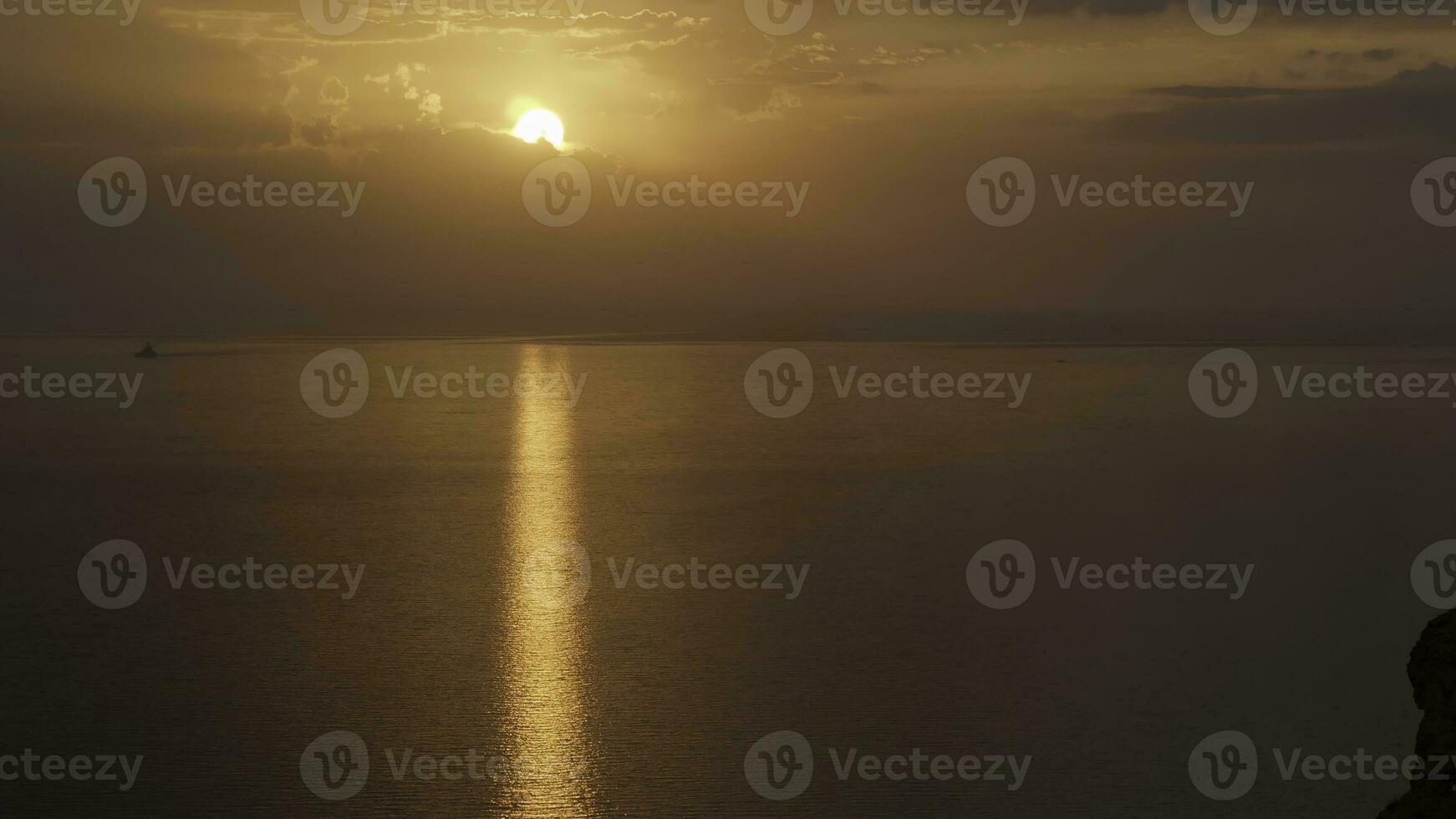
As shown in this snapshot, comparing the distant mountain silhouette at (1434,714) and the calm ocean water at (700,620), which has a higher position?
the calm ocean water at (700,620)

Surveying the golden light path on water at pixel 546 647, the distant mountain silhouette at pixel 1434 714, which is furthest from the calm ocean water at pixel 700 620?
the distant mountain silhouette at pixel 1434 714

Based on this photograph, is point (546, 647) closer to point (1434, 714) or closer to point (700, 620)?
point (700, 620)

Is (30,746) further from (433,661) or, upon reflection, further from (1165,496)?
(1165,496)

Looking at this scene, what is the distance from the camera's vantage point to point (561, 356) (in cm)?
6844

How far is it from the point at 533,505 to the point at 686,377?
97.8 feet

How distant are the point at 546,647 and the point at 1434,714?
9.85 metres

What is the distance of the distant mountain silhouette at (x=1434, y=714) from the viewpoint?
5641mm

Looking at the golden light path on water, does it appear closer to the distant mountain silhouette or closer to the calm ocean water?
the calm ocean water

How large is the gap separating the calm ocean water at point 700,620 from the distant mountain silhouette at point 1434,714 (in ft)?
15.7

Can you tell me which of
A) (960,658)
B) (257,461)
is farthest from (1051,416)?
(960,658)

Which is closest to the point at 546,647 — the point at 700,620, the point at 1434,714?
the point at 700,620

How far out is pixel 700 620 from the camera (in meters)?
15.5

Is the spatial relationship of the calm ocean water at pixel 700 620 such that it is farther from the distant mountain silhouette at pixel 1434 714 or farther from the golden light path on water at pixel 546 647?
the distant mountain silhouette at pixel 1434 714

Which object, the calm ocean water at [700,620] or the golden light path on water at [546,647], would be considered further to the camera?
the calm ocean water at [700,620]
